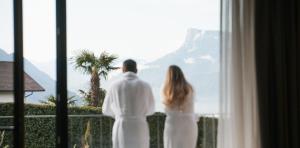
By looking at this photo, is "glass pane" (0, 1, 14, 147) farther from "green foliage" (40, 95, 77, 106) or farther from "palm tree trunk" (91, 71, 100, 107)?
"palm tree trunk" (91, 71, 100, 107)

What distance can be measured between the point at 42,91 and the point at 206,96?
1.63 meters

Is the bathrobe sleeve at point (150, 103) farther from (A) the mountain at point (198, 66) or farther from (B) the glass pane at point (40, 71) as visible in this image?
(B) the glass pane at point (40, 71)

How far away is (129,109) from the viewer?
447 cm

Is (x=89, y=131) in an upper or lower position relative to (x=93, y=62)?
lower

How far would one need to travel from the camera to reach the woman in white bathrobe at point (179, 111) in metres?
4.53

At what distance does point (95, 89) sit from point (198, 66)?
3.52ft

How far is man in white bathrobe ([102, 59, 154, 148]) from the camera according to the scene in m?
4.46

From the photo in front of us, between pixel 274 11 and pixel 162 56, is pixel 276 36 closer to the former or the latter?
pixel 274 11

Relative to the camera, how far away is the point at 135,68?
14.5 ft

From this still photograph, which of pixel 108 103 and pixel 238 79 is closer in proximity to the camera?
pixel 238 79

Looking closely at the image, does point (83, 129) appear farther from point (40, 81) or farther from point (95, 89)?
point (40, 81)

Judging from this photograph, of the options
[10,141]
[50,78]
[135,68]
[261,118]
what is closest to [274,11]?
[261,118]

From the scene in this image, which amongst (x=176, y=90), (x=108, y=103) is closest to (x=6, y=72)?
(x=108, y=103)

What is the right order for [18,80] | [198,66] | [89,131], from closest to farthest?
[18,80]
[89,131]
[198,66]
